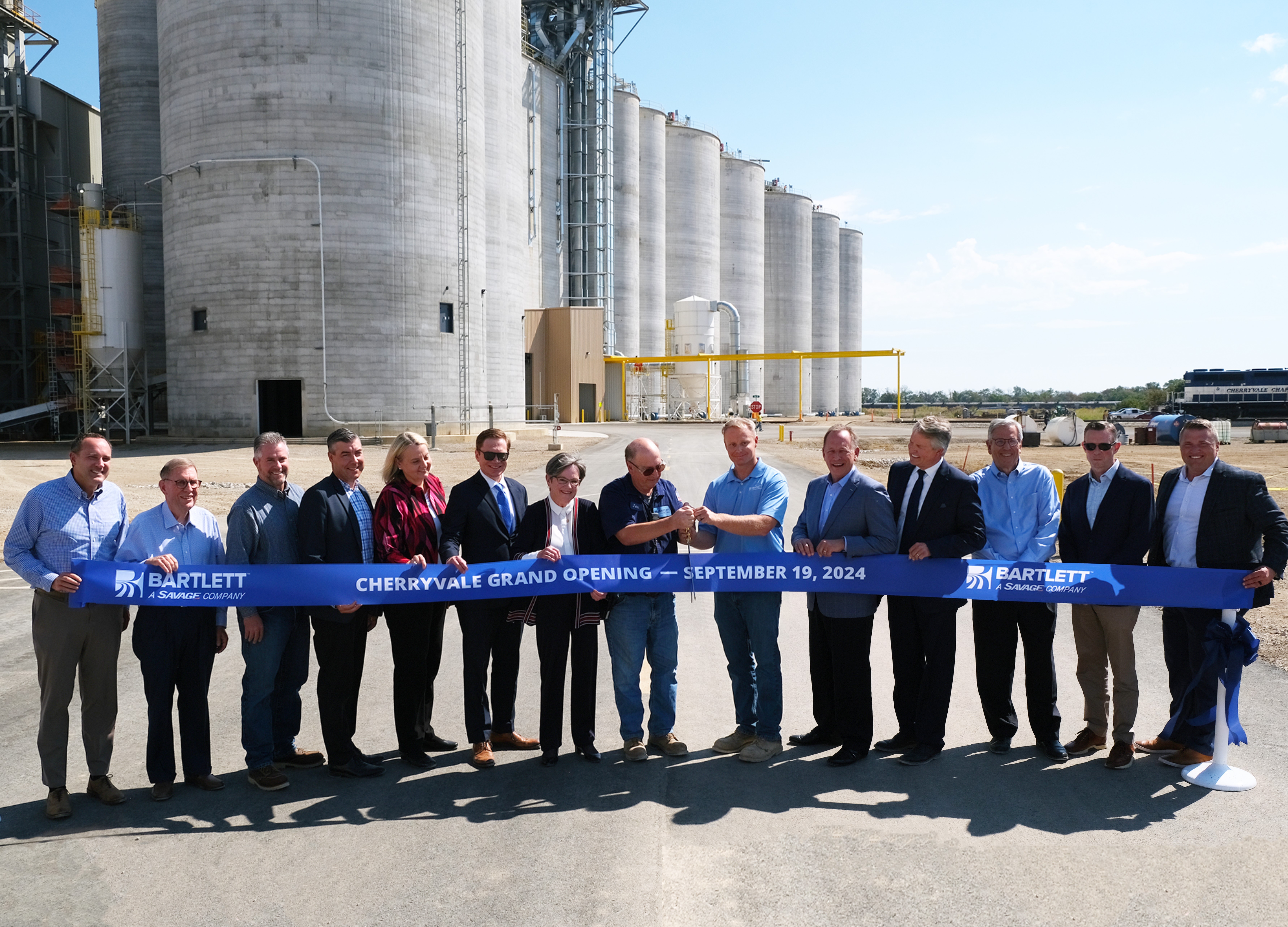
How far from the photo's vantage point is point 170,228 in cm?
3466

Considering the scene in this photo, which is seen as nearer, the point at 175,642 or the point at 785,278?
the point at 175,642

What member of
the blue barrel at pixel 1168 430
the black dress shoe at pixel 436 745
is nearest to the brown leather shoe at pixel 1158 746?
the black dress shoe at pixel 436 745

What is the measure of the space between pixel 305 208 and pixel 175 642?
1177 inches

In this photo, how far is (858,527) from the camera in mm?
5934

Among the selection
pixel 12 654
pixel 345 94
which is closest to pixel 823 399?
pixel 345 94

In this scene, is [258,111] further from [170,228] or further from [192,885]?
[192,885]

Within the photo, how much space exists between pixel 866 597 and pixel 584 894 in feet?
8.77

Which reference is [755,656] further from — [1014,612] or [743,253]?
[743,253]

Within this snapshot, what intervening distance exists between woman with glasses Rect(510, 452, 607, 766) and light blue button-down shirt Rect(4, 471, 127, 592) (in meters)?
2.35

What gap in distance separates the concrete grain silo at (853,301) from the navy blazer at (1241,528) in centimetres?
9682

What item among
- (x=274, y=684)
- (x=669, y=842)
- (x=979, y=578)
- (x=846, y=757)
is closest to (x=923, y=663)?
(x=979, y=578)

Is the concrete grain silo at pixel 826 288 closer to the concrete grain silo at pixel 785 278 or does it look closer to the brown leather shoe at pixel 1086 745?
the concrete grain silo at pixel 785 278

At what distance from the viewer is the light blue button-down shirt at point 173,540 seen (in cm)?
534

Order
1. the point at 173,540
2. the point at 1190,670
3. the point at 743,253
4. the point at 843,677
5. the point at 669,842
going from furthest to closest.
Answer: the point at 743,253, the point at 1190,670, the point at 843,677, the point at 173,540, the point at 669,842
